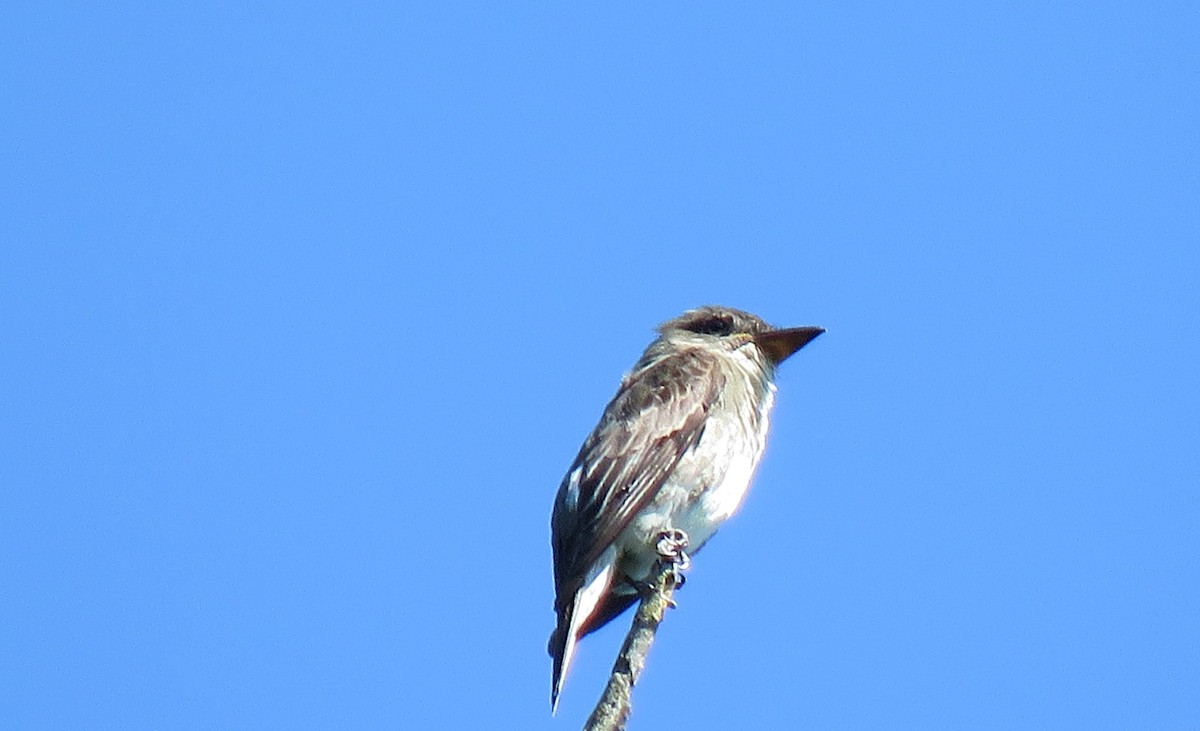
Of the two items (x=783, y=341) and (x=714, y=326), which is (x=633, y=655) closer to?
(x=783, y=341)

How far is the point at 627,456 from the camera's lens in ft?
28.0

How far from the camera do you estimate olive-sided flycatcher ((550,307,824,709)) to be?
8102mm

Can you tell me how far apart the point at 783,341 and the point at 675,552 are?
1.98 m

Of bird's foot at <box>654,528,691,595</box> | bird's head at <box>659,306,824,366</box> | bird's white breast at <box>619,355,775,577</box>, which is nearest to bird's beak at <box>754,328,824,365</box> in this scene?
bird's head at <box>659,306,824,366</box>

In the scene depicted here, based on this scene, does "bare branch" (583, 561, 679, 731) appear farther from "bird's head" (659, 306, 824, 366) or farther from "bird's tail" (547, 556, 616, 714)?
"bird's head" (659, 306, 824, 366)

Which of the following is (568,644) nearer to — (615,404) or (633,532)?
(633,532)

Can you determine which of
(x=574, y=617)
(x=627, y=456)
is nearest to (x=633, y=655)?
(x=574, y=617)

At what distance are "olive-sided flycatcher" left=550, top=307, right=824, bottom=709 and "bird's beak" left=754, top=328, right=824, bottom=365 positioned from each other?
30cm

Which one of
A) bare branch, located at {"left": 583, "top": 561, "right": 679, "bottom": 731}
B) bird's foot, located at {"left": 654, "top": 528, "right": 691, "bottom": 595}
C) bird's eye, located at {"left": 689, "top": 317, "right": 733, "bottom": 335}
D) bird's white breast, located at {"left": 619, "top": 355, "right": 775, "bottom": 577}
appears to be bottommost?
bare branch, located at {"left": 583, "top": 561, "right": 679, "bottom": 731}

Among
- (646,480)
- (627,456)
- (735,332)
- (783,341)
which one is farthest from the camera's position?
(735,332)

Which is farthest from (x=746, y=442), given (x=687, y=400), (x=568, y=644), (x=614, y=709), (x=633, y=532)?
(x=614, y=709)

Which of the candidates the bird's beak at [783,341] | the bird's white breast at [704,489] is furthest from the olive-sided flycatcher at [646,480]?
the bird's beak at [783,341]

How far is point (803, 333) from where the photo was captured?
31.2 feet

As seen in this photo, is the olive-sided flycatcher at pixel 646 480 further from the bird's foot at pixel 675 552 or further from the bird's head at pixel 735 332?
the bird's head at pixel 735 332
